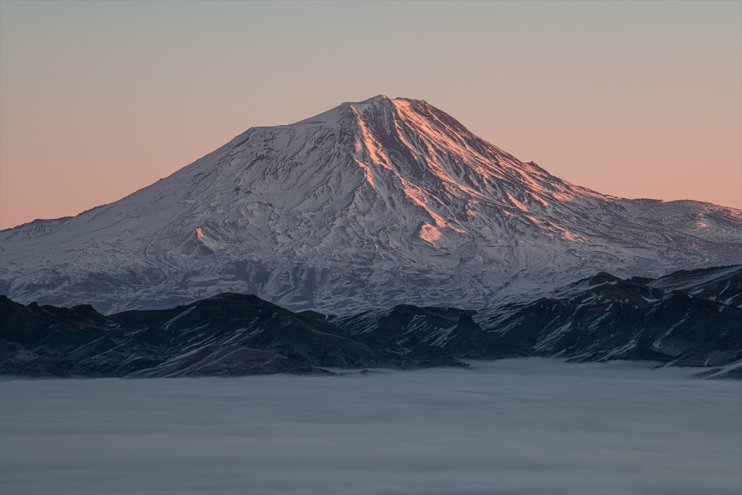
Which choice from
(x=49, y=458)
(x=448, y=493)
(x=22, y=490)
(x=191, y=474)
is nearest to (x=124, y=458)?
(x=49, y=458)

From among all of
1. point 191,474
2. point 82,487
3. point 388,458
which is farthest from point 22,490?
point 388,458

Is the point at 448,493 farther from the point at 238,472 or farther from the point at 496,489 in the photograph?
the point at 238,472

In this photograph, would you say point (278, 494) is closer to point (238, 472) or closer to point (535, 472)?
point (238, 472)

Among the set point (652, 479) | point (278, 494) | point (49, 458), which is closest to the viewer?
point (278, 494)

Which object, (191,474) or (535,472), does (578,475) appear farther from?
(191,474)

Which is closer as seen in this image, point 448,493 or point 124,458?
point 448,493

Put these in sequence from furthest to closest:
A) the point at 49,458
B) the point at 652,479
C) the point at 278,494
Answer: the point at 49,458
the point at 652,479
the point at 278,494

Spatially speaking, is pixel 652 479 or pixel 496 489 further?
pixel 652 479

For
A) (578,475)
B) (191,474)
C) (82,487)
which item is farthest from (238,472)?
(578,475)
